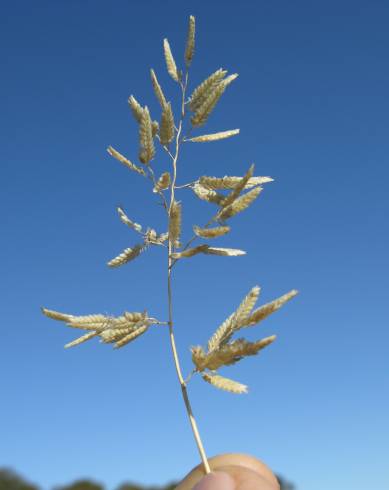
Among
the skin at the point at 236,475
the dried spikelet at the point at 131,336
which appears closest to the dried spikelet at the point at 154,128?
the dried spikelet at the point at 131,336

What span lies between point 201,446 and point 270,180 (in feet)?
6.05

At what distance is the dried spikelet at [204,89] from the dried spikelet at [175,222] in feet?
2.85

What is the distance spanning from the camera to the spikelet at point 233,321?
4.01 m

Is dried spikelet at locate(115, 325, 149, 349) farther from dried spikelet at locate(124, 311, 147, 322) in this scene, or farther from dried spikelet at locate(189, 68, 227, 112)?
dried spikelet at locate(189, 68, 227, 112)

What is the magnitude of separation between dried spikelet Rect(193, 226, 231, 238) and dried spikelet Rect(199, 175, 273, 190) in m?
0.41

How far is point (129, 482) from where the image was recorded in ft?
196

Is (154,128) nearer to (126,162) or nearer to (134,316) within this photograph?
(126,162)

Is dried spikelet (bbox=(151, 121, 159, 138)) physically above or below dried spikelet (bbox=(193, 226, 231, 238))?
above

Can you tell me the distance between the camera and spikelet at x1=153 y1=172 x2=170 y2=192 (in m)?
4.52

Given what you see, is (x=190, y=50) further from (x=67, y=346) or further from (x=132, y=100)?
(x=67, y=346)

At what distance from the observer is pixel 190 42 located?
472cm

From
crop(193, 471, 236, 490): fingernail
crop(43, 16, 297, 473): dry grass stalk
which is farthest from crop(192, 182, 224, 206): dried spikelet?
crop(193, 471, 236, 490): fingernail

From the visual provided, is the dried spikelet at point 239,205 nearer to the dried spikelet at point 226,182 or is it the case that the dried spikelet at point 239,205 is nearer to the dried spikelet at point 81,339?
the dried spikelet at point 226,182

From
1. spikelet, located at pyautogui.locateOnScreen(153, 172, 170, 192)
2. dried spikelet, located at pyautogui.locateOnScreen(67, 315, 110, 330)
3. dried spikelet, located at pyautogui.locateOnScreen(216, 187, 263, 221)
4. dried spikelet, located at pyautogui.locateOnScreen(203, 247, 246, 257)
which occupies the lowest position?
dried spikelet, located at pyautogui.locateOnScreen(67, 315, 110, 330)
